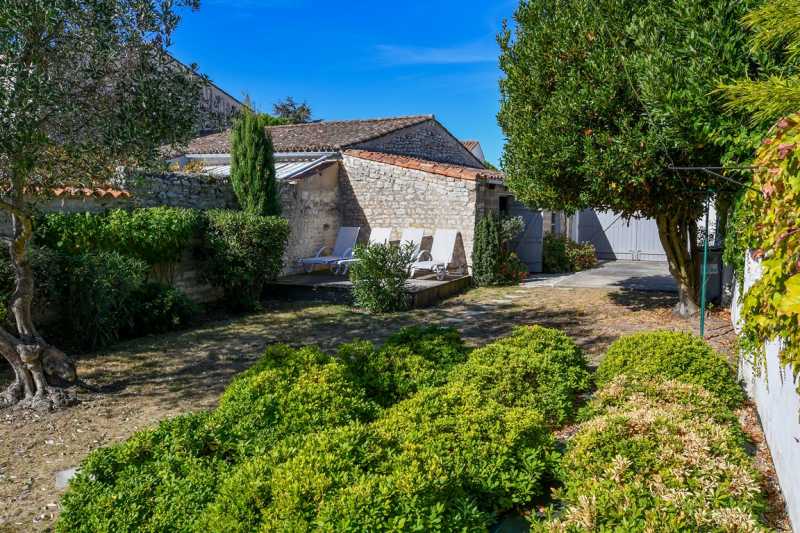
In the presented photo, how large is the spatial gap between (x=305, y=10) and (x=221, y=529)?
60.1 ft

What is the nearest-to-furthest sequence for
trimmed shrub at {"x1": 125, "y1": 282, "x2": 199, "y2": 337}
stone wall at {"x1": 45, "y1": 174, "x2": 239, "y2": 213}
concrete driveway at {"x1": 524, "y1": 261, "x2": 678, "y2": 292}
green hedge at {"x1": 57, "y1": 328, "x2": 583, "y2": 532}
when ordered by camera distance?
1. green hedge at {"x1": 57, "y1": 328, "x2": 583, "y2": 532}
2. trimmed shrub at {"x1": 125, "y1": 282, "x2": 199, "y2": 337}
3. stone wall at {"x1": 45, "y1": 174, "x2": 239, "y2": 213}
4. concrete driveway at {"x1": 524, "y1": 261, "x2": 678, "y2": 292}

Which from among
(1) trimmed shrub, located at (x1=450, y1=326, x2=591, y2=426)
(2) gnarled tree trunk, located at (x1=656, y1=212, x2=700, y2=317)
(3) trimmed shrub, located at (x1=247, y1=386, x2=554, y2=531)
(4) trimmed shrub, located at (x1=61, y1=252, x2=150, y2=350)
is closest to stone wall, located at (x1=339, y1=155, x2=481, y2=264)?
(2) gnarled tree trunk, located at (x1=656, y1=212, x2=700, y2=317)

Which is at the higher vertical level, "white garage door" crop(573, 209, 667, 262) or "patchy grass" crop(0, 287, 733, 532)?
"white garage door" crop(573, 209, 667, 262)

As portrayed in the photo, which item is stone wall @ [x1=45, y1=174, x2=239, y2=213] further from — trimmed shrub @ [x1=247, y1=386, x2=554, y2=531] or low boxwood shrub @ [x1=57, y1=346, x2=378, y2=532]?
trimmed shrub @ [x1=247, y1=386, x2=554, y2=531]

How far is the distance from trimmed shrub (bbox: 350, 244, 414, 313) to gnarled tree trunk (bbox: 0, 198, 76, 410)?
235 inches

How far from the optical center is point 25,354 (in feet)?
20.5

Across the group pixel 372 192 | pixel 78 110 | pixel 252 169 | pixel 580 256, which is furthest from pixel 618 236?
pixel 78 110

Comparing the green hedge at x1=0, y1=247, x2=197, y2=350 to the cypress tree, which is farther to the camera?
the cypress tree

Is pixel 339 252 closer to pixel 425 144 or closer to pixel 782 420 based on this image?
pixel 425 144

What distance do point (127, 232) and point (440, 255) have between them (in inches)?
292

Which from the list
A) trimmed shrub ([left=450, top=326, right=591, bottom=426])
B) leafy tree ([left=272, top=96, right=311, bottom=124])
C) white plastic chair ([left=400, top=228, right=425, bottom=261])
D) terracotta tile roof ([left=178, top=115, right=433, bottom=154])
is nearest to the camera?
trimmed shrub ([left=450, top=326, right=591, bottom=426])

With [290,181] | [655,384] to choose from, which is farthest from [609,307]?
[290,181]

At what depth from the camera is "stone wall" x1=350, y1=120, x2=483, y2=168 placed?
1809 centimetres

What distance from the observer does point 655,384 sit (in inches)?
198
